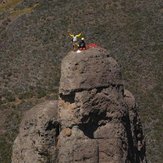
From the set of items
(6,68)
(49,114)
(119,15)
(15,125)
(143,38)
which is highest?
(119,15)

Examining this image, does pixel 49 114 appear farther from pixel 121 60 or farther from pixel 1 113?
pixel 121 60

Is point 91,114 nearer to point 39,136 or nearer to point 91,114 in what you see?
point 91,114

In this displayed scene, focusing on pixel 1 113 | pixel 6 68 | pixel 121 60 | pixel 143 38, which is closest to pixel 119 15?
pixel 143 38

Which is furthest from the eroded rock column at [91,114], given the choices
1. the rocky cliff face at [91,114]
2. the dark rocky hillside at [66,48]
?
the dark rocky hillside at [66,48]

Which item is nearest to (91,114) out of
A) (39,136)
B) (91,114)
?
(91,114)

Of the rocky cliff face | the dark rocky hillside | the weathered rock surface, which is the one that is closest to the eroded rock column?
the rocky cliff face

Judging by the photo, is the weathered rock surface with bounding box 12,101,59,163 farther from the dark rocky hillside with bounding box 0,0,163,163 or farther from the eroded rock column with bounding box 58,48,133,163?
the dark rocky hillside with bounding box 0,0,163,163
